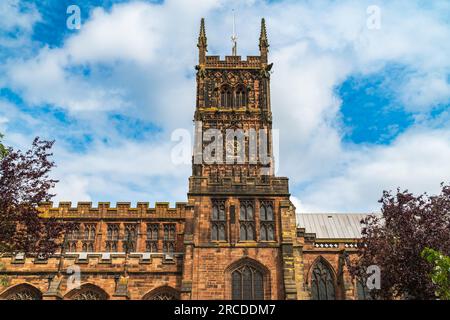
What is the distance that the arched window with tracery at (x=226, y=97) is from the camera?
33875 mm

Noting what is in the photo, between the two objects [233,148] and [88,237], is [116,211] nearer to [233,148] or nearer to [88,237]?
[88,237]

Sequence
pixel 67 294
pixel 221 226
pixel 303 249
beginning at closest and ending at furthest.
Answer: pixel 67 294
pixel 221 226
pixel 303 249

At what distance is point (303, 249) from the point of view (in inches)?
1022

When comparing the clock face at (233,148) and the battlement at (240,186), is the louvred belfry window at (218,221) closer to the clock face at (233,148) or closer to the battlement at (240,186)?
the battlement at (240,186)

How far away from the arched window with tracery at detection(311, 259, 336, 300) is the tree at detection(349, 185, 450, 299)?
786cm

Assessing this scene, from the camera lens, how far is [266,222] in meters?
21.9

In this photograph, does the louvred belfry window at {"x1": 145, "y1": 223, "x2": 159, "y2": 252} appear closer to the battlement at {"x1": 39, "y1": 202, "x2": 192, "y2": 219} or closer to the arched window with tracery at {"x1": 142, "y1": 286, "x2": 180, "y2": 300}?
the battlement at {"x1": 39, "y1": 202, "x2": 192, "y2": 219}

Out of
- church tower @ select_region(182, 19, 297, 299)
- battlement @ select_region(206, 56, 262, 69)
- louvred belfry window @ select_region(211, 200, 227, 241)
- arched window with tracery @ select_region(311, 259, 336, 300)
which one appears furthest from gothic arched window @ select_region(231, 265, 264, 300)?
battlement @ select_region(206, 56, 262, 69)

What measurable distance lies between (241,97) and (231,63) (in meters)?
3.28

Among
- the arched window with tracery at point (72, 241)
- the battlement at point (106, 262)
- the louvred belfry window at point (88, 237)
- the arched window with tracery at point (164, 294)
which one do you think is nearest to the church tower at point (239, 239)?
the arched window with tracery at point (164, 294)

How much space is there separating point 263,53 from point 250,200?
58.3 feet

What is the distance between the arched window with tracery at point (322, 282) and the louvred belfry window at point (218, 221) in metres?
7.54
